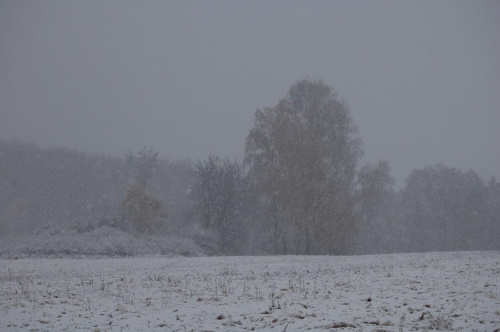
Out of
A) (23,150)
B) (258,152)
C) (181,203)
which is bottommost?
(181,203)

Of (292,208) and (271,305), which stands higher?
(292,208)

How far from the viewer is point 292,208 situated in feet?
97.0

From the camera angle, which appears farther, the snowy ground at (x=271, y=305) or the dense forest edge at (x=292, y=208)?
the dense forest edge at (x=292, y=208)

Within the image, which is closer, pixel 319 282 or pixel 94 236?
pixel 319 282

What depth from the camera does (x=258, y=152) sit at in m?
32.0

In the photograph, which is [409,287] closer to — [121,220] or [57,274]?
[57,274]

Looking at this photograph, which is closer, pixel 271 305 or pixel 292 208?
pixel 271 305

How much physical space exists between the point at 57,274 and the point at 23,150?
211 feet

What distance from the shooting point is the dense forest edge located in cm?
2862

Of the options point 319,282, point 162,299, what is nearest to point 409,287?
point 319,282

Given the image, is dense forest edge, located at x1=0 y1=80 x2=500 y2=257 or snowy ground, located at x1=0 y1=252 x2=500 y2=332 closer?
snowy ground, located at x1=0 y1=252 x2=500 y2=332

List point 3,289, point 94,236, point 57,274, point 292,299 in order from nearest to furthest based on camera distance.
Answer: point 292,299, point 3,289, point 57,274, point 94,236

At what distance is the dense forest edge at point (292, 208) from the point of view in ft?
93.9

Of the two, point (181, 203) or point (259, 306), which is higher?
point (181, 203)
